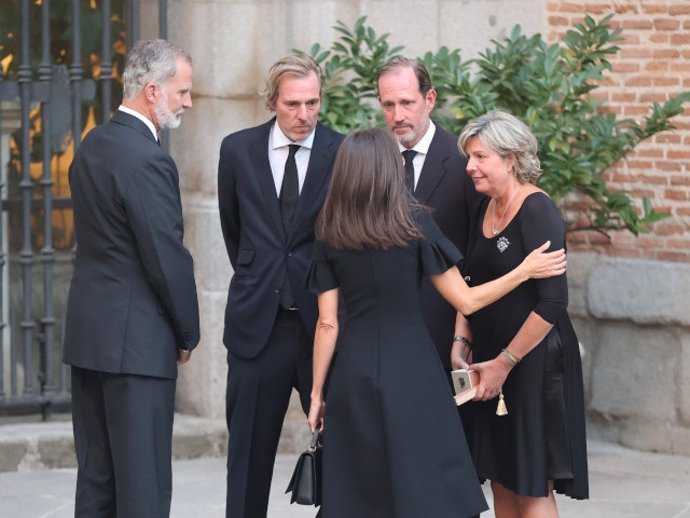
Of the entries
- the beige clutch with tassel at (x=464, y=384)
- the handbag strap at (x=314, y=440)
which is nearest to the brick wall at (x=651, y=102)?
the beige clutch with tassel at (x=464, y=384)

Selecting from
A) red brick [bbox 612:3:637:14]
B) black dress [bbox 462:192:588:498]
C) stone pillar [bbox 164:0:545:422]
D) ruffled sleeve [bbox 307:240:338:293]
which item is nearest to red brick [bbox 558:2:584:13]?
red brick [bbox 612:3:637:14]

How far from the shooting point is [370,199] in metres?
4.87

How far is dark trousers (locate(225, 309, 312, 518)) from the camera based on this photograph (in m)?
5.62

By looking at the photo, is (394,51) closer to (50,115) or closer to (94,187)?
(50,115)

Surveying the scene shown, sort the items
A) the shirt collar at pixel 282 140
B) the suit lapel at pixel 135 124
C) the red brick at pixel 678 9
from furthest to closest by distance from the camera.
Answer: the red brick at pixel 678 9
the shirt collar at pixel 282 140
the suit lapel at pixel 135 124

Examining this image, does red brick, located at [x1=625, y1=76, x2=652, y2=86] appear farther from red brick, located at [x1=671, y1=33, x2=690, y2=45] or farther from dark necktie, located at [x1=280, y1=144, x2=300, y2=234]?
dark necktie, located at [x1=280, y1=144, x2=300, y2=234]

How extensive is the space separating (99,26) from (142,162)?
3.11 metres

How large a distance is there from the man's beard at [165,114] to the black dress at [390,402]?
0.70 m

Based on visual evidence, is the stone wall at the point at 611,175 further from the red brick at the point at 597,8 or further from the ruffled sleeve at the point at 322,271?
the ruffled sleeve at the point at 322,271

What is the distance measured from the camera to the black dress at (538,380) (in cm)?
522

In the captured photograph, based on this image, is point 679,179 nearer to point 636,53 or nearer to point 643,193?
point 643,193

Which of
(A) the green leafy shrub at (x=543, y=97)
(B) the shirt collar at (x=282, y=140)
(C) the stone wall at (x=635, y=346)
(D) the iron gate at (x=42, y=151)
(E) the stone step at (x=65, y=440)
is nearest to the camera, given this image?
(B) the shirt collar at (x=282, y=140)

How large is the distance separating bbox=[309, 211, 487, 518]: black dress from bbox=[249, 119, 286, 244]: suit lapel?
25.0 inches

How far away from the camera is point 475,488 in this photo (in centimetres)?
500
